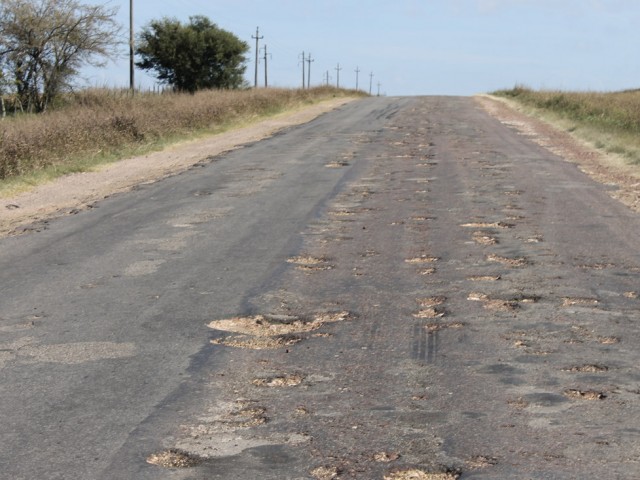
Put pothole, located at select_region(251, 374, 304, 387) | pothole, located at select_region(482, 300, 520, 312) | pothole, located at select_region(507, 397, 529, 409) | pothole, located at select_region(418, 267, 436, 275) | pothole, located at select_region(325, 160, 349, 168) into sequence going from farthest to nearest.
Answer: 1. pothole, located at select_region(325, 160, 349, 168)
2. pothole, located at select_region(418, 267, 436, 275)
3. pothole, located at select_region(482, 300, 520, 312)
4. pothole, located at select_region(251, 374, 304, 387)
5. pothole, located at select_region(507, 397, 529, 409)

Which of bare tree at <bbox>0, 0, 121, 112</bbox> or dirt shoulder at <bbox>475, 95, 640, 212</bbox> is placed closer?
dirt shoulder at <bbox>475, 95, 640, 212</bbox>

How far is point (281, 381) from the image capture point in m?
4.95

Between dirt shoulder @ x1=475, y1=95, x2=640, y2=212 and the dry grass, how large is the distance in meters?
8.77

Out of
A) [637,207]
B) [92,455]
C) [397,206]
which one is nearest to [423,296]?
[92,455]

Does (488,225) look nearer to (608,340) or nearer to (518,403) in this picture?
(608,340)

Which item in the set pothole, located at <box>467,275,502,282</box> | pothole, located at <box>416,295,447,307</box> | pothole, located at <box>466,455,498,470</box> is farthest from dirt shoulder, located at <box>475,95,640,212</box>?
pothole, located at <box>466,455,498,470</box>

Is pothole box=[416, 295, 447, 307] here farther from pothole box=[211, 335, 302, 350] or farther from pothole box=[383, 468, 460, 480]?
pothole box=[383, 468, 460, 480]

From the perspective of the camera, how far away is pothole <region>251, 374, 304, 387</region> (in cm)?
489

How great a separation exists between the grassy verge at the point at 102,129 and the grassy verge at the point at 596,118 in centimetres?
985

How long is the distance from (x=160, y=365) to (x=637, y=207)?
7.63m

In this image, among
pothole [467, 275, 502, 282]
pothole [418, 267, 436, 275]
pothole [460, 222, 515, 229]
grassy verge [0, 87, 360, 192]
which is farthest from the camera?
grassy verge [0, 87, 360, 192]

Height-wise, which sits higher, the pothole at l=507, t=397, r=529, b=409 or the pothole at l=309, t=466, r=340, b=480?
the pothole at l=507, t=397, r=529, b=409

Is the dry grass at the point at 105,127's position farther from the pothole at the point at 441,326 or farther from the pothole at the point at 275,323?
the pothole at the point at 441,326

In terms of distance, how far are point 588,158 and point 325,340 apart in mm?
12583
